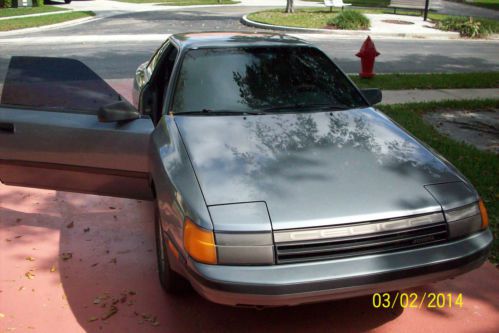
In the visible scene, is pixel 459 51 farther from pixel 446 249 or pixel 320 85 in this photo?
pixel 446 249

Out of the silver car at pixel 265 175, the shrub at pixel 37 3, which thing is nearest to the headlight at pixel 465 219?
the silver car at pixel 265 175

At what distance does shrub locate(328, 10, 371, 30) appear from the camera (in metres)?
19.5

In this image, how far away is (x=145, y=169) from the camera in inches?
162

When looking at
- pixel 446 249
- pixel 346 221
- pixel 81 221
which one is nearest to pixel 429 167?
pixel 446 249

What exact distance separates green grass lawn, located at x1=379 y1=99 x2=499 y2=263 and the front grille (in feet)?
5.01

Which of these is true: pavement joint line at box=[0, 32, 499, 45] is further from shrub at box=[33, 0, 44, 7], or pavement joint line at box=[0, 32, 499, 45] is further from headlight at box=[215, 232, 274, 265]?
headlight at box=[215, 232, 274, 265]

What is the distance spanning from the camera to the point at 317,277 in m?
2.71

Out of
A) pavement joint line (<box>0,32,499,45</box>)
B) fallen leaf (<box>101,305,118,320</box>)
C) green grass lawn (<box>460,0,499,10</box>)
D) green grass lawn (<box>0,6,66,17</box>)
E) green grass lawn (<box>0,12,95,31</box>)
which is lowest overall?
fallen leaf (<box>101,305,118,320</box>)

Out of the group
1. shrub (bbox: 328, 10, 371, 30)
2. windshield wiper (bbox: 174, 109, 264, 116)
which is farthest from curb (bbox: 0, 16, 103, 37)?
windshield wiper (bbox: 174, 109, 264, 116)

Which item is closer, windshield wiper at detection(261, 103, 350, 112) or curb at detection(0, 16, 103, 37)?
windshield wiper at detection(261, 103, 350, 112)

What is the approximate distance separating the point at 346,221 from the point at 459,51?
47.8 ft

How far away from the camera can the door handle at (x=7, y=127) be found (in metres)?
4.25

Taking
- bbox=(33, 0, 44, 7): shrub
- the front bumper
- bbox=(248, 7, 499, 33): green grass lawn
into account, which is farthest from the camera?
bbox=(33, 0, 44, 7): shrub

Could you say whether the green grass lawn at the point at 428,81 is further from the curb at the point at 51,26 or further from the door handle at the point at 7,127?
the curb at the point at 51,26
